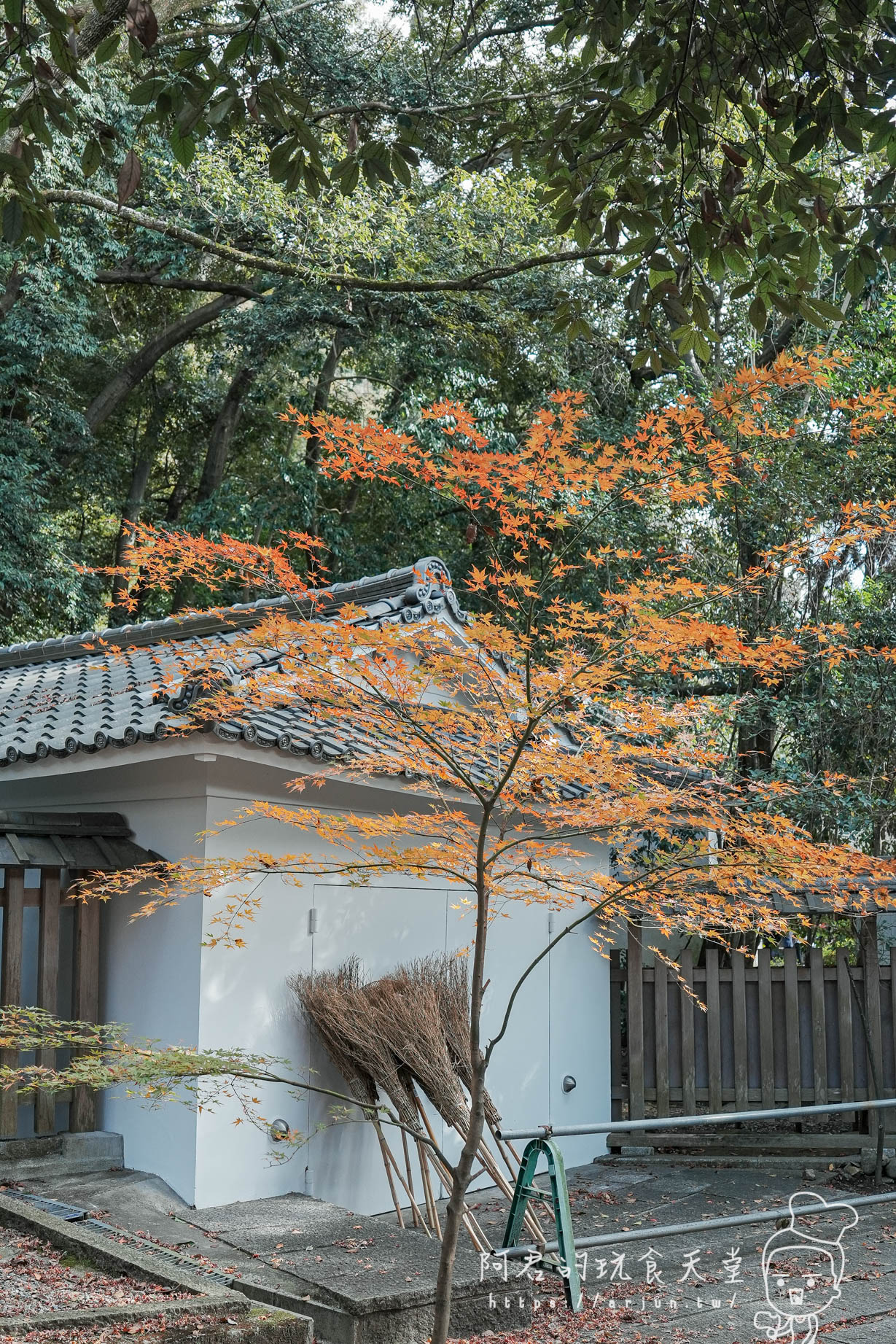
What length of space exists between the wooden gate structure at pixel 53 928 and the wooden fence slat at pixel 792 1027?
5262mm

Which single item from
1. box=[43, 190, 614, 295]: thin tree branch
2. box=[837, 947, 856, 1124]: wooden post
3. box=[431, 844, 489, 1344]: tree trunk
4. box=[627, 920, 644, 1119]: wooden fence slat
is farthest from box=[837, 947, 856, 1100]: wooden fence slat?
box=[43, 190, 614, 295]: thin tree branch

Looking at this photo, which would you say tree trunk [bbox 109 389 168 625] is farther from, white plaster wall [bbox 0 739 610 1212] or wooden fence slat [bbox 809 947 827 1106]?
wooden fence slat [bbox 809 947 827 1106]

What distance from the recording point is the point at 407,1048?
6492mm

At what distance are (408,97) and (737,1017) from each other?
Result: 1221 centimetres

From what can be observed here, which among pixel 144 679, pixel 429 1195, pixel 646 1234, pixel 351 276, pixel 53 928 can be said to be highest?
pixel 351 276

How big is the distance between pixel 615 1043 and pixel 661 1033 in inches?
28.2

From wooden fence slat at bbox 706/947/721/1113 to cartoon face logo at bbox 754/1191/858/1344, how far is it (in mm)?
2055

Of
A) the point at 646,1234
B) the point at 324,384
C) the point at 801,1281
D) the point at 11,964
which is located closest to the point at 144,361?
the point at 324,384

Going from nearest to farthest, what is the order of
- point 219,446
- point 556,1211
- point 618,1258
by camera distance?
point 556,1211 < point 618,1258 < point 219,446

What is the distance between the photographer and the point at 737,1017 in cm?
907

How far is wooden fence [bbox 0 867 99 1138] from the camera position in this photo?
6.18 m

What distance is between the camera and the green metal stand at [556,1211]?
4.76 metres

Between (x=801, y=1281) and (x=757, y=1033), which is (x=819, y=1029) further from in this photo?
(x=801, y=1281)

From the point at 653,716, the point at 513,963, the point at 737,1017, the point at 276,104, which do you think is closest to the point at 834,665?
the point at 737,1017
